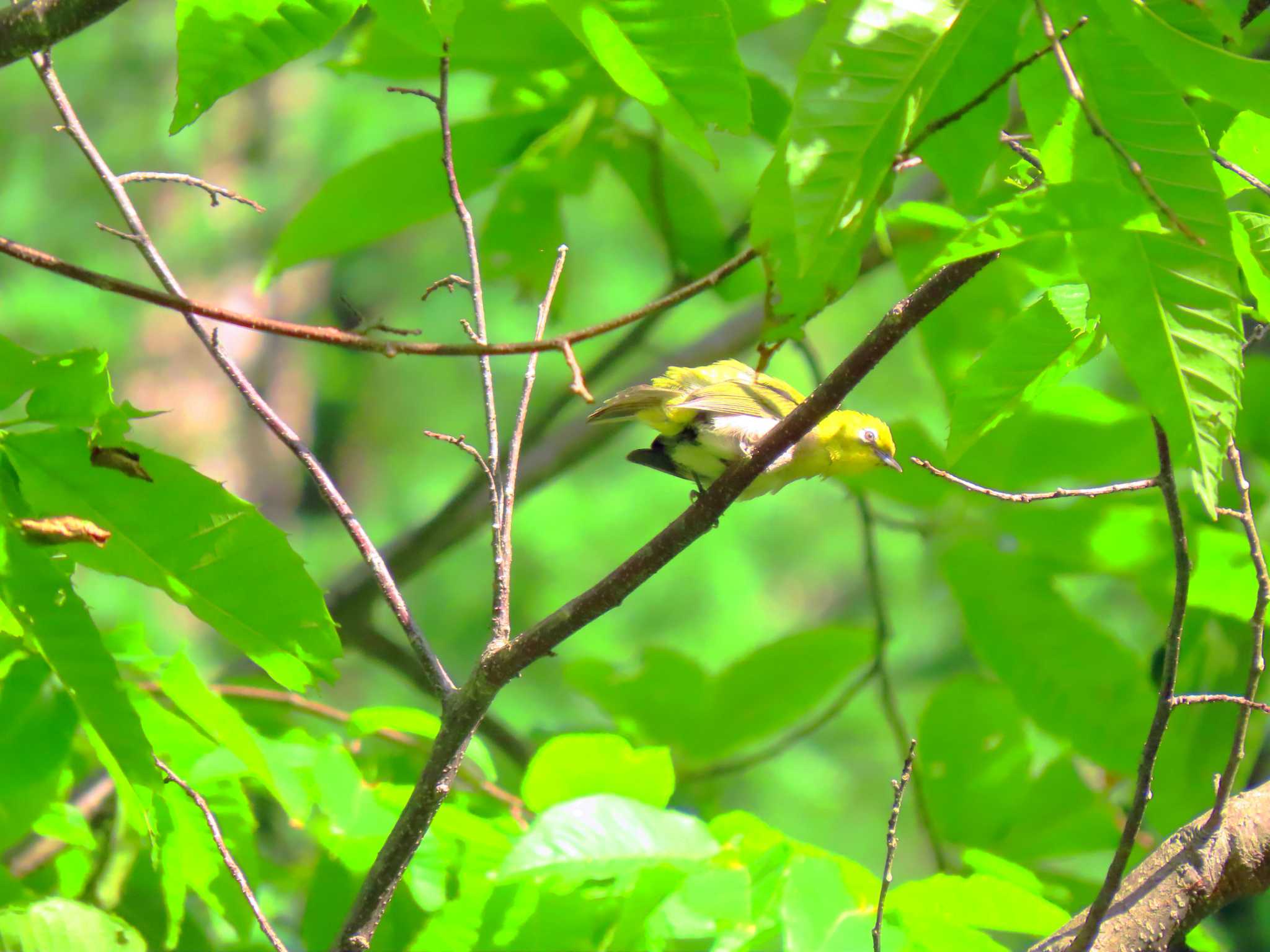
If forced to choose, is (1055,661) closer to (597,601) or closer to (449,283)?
(597,601)

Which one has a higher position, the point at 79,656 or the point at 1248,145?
the point at 1248,145

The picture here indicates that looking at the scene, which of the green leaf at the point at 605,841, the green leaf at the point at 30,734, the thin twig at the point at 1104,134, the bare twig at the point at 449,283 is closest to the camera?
the thin twig at the point at 1104,134

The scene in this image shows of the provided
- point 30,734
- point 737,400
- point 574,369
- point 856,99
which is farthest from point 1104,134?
point 30,734

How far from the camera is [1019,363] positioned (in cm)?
113

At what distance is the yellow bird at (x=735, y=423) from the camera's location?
213cm

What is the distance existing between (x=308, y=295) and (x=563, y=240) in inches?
231

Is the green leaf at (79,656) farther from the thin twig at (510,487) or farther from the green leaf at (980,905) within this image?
the green leaf at (980,905)

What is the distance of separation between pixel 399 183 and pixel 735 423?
0.82 m

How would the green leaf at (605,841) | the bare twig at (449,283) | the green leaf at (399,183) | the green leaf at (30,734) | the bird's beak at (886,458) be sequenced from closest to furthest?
the green leaf at (605,841)
the bare twig at (449,283)
the green leaf at (30,734)
the green leaf at (399,183)
the bird's beak at (886,458)

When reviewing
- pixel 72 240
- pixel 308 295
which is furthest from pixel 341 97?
pixel 72 240

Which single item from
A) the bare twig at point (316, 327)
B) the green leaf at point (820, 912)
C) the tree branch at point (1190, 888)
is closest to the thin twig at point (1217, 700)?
the tree branch at point (1190, 888)

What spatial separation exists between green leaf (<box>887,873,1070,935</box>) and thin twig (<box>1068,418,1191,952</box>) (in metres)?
0.14

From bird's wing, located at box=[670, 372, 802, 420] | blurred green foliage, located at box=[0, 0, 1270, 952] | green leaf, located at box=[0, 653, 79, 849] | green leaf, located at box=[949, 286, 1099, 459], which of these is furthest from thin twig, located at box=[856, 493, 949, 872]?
green leaf, located at box=[0, 653, 79, 849]

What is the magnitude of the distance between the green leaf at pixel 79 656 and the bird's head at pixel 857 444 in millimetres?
1407
